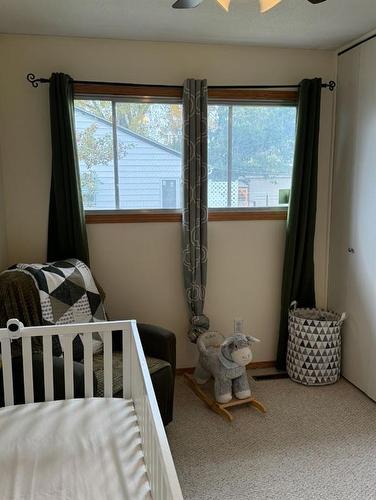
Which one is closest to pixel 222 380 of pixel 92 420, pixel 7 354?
pixel 92 420

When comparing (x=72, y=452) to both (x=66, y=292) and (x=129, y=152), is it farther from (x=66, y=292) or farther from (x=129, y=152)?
(x=129, y=152)

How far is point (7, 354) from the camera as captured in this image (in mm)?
1885

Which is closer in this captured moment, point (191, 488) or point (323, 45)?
point (191, 488)

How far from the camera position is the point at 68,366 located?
Result: 1937 mm

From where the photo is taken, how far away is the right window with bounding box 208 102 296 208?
10.2ft

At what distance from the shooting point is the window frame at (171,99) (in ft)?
9.43

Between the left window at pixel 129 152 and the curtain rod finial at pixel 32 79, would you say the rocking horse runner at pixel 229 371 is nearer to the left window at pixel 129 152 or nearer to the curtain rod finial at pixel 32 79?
the left window at pixel 129 152

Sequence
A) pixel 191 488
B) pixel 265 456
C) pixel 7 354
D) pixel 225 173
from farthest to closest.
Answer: pixel 225 173
pixel 265 456
pixel 191 488
pixel 7 354

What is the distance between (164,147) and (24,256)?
1254 mm

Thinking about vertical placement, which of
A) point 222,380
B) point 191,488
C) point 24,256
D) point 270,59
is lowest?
point 191,488

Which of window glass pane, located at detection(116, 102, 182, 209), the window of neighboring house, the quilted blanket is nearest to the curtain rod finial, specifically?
window glass pane, located at detection(116, 102, 182, 209)

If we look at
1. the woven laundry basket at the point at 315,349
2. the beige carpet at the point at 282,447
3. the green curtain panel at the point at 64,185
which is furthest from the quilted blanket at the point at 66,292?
the woven laundry basket at the point at 315,349

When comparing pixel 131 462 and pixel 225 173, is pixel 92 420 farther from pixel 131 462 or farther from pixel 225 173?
pixel 225 173

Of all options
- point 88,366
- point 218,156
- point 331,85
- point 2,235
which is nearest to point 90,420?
point 88,366
